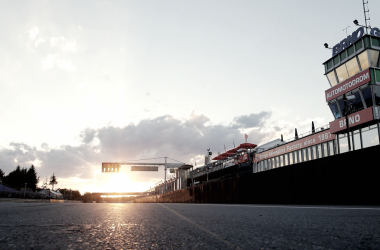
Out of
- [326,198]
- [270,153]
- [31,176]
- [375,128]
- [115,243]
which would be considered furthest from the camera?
[31,176]

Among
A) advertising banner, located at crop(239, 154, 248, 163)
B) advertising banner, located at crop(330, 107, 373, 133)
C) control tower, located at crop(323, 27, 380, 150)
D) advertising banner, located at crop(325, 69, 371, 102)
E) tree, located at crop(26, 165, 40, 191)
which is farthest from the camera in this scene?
tree, located at crop(26, 165, 40, 191)

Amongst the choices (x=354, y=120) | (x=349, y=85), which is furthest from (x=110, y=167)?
(x=349, y=85)

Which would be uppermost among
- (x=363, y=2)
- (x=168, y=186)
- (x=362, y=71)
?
(x=363, y=2)

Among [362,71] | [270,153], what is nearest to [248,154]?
[270,153]

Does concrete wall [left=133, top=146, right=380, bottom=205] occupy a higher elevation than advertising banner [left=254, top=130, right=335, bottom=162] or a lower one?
lower

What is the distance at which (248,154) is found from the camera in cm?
5075

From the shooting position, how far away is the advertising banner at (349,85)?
34.2 metres

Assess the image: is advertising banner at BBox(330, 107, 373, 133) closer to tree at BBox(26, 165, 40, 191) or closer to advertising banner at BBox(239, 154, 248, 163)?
advertising banner at BBox(239, 154, 248, 163)

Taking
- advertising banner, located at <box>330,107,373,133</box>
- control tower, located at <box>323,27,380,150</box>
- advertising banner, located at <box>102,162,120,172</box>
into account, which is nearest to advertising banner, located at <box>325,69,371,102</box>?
control tower, located at <box>323,27,380,150</box>

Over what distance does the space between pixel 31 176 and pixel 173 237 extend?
14723cm

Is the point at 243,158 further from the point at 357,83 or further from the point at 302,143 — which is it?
the point at 357,83

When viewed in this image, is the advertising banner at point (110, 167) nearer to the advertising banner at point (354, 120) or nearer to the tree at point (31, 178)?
the advertising banner at point (354, 120)

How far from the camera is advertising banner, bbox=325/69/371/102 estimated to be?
34.2 meters

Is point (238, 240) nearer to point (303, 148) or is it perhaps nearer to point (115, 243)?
point (115, 243)
